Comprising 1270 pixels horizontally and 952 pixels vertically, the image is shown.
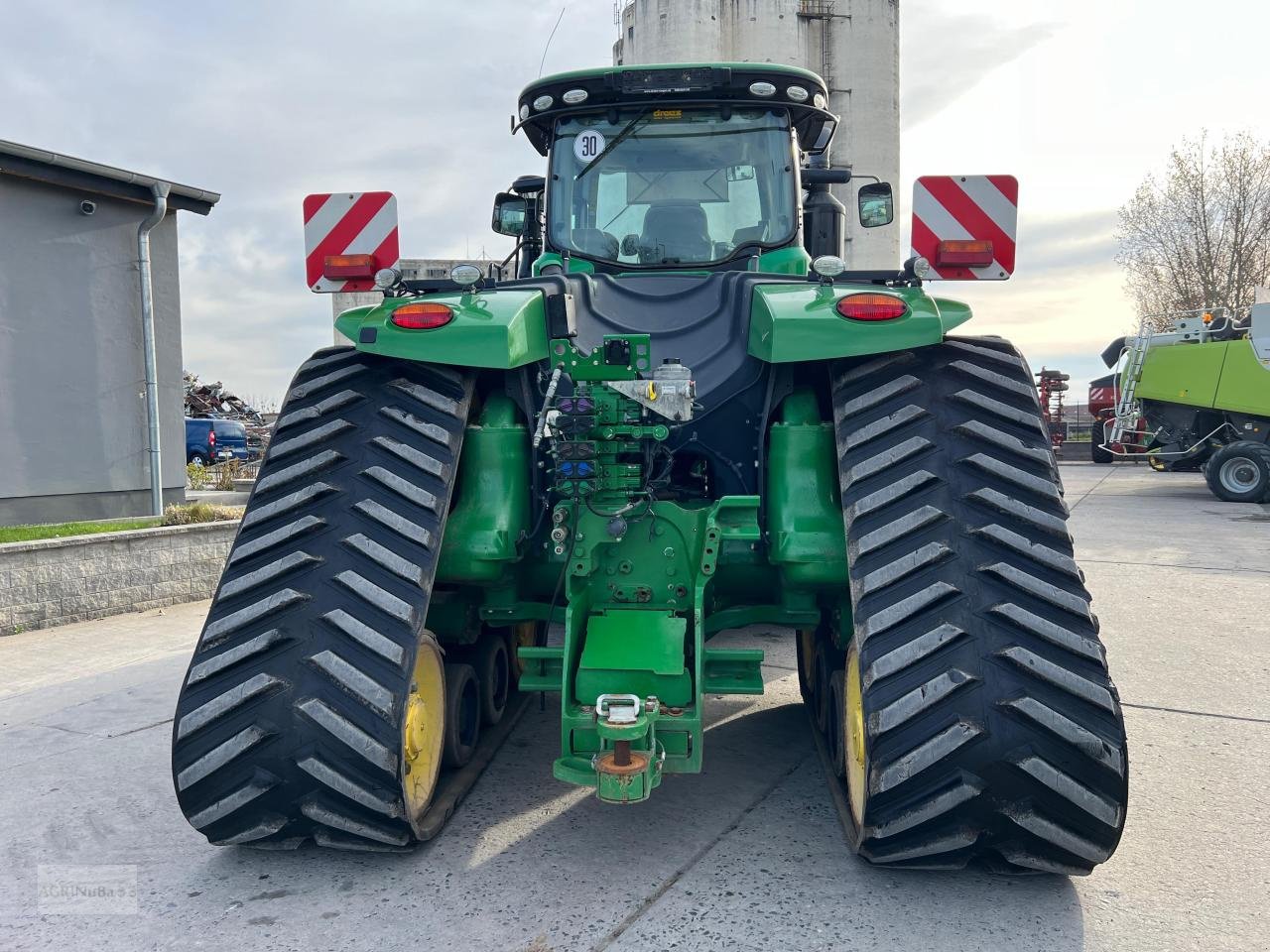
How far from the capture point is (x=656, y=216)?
4293mm

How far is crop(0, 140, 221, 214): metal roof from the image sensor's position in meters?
8.59

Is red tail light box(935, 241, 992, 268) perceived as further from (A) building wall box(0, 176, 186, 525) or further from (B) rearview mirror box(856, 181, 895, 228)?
(A) building wall box(0, 176, 186, 525)

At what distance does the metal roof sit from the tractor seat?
728 cm

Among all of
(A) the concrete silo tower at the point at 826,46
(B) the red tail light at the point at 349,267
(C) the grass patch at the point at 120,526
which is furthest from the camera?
(A) the concrete silo tower at the point at 826,46

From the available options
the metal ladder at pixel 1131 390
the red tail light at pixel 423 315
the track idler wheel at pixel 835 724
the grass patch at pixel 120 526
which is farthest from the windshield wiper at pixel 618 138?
the metal ladder at pixel 1131 390

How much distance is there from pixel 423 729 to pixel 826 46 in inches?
1389

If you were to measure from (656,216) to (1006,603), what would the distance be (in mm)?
2483

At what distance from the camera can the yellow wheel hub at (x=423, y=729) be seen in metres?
2.74

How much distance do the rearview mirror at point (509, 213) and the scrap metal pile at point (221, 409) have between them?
21.9 meters

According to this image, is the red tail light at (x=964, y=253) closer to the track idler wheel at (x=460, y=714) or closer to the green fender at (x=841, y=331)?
the green fender at (x=841, y=331)

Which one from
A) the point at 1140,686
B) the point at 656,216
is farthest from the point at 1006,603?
the point at 1140,686

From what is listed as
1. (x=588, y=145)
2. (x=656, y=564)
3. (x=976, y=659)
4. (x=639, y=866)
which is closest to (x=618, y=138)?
(x=588, y=145)

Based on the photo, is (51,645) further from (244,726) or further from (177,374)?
(177,374)

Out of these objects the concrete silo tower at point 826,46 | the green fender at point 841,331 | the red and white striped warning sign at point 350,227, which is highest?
the concrete silo tower at point 826,46
